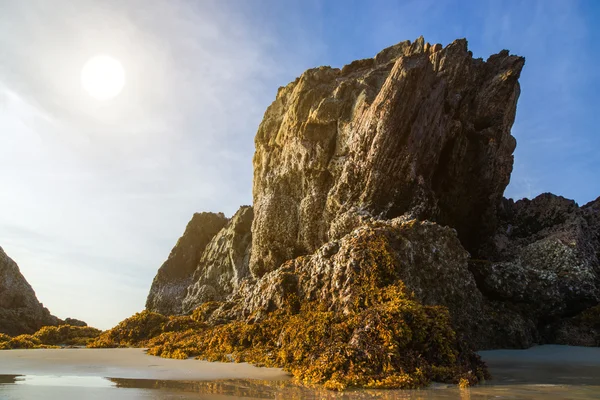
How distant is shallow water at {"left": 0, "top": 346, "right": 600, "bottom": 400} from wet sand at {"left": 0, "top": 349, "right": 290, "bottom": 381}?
0.24 m

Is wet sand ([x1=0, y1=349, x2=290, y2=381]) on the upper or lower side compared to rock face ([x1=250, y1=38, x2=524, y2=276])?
lower

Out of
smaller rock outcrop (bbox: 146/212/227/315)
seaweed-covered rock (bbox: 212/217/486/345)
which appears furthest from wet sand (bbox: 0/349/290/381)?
smaller rock outcrop (bbox: 146/212/227/315)

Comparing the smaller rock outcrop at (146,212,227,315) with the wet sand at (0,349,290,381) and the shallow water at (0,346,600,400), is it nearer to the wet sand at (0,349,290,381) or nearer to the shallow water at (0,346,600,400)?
the wet sand at (0,349,290,381)

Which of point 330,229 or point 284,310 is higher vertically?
point 330,229

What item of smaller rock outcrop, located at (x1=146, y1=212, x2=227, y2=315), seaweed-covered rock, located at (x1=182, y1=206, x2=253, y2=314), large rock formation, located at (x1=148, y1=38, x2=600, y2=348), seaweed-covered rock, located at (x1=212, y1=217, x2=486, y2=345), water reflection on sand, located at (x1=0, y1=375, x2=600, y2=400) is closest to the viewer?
water reflection on sand, located at (x1=0, y1=375, x2=600, y2=400)

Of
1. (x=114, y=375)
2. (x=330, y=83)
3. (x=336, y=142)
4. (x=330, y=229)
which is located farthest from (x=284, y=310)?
(x=330, y=83)

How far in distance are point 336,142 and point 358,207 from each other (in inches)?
166

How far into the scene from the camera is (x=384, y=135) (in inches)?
766

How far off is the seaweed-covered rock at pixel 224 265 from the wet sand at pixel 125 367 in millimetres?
21351

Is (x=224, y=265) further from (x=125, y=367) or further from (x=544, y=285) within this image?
(x=125, y=367)

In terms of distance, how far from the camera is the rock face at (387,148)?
19.5 metres

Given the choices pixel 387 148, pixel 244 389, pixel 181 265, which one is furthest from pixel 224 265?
pixel 244 389

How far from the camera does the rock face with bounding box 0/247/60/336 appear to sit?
23647 mm

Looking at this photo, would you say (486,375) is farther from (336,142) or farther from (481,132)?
(481,132)
